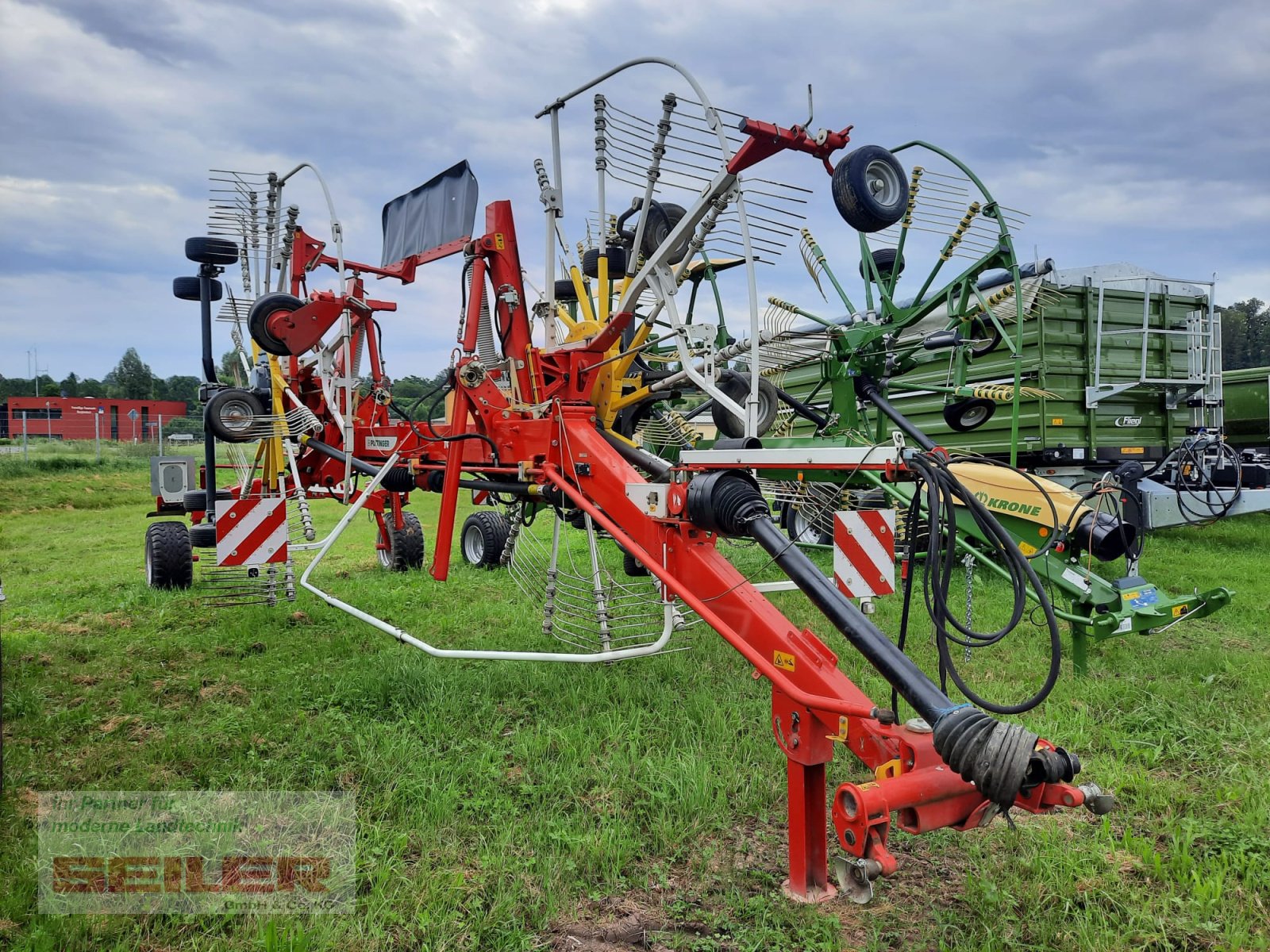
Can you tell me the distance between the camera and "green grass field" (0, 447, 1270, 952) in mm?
2514

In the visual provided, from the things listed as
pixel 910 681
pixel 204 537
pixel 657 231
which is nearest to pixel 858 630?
pixel 910 681

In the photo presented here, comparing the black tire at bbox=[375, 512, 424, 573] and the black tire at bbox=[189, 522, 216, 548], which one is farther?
the black tire at bbox=[375, 512, 424, 573]

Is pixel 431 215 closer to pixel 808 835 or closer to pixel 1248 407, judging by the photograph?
pixel 808 835

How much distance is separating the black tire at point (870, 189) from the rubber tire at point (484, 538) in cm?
602

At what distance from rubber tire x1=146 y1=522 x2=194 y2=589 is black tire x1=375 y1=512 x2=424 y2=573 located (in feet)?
6.00

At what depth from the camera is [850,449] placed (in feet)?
8.85

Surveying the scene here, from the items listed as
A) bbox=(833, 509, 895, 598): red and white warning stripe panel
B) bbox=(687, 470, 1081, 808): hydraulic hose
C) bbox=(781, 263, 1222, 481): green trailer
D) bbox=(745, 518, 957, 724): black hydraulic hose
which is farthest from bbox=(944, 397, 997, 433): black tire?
bbox=(745, 518, 957, 724): black hydraulic hose

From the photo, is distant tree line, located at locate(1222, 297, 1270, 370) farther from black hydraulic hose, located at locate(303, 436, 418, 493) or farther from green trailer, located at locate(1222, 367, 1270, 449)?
black hydraulic hose, located at locate(303, 436, 418, 493)

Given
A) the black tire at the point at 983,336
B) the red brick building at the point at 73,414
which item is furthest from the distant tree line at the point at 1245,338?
the red brick building at the point at 73,414

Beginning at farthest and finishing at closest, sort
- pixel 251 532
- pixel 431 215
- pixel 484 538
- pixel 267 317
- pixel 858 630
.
Result: pixel 484 538 → pixel 431 215 → pixel 267 317 → pixel 251 532 → pixel 858 630

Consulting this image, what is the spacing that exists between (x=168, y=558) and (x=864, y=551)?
6.37 metres

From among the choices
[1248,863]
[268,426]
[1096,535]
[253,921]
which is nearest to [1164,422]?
[1096,535]

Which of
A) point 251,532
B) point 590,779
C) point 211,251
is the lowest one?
point 590,779

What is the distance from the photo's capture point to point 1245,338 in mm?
39812
